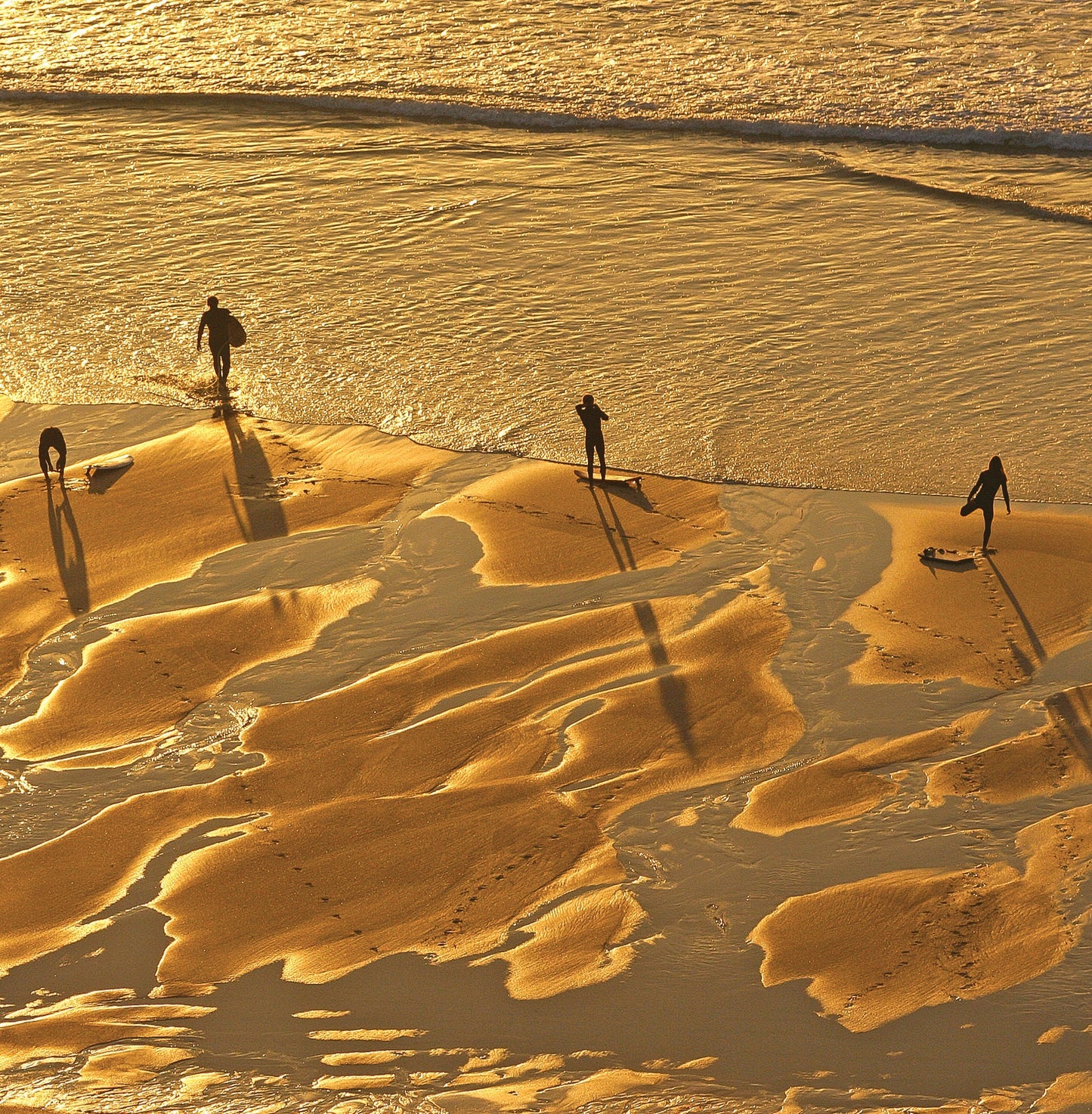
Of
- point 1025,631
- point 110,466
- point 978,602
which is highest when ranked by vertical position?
point 110,466

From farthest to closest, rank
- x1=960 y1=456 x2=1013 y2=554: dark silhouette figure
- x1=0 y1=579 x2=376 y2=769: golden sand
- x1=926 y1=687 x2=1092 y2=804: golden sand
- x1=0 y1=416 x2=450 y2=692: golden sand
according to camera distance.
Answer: x1=960 y1=456 x2=1013 y2=554: dark silhouette figure
x1=0 y1=416 x2=450 y2=692: golden sand
x1=0 y1=579 x2=376 y2=769: golden sand
x1=926 y1=687 x2=1092 y2=804: golden sand

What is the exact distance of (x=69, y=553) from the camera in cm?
Result: 1377

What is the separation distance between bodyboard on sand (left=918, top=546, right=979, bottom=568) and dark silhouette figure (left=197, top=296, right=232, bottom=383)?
8619mm

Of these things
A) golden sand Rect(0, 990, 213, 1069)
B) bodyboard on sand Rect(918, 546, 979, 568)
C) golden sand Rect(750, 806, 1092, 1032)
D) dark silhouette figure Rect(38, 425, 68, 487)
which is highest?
dark silhouette figure Rect(38, 425, 68, 487)

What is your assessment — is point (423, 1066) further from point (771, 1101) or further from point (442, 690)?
point (442, 690)

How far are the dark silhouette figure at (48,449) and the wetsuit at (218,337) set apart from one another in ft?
8.27

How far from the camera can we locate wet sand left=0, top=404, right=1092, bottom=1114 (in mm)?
8305

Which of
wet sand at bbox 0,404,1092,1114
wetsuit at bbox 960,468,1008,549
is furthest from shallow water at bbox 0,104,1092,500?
wet sand at bbox 0,404,1092,1114

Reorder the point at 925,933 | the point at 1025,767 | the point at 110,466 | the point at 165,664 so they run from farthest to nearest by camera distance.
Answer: the point at 110,466 < the point at 165,664 < the point at 1025,767 < the point at 925,933

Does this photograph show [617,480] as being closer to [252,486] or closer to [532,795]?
[252,486]

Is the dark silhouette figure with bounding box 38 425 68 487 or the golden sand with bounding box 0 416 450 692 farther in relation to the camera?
the dark silhouette figure with bounding box 38 425 68 487

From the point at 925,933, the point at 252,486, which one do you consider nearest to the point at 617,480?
the point at 252,486

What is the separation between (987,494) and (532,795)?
5.84 meters

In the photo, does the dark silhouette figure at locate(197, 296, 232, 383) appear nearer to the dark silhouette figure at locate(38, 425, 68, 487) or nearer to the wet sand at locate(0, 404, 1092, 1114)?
the wet sand at locate(0, 404, 1092, 1114)
